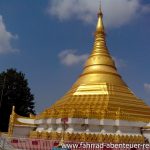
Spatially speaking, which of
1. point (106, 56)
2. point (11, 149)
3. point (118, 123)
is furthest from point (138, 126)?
point (11, 149)

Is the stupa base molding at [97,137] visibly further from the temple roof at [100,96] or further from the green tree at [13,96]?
the green tree at [13,96]

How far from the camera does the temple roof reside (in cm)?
2812

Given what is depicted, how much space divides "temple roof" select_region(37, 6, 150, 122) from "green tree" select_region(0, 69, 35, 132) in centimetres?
812

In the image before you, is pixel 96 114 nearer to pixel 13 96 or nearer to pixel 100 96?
pixel 100 96

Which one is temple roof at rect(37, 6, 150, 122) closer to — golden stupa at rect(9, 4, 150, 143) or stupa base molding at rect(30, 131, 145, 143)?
golden stupa at rect(9, 4, 150, 143)

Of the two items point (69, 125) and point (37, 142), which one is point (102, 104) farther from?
point (37, 142)

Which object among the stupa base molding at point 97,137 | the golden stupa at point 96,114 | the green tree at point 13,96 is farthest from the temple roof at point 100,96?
the green tree at point 13,96

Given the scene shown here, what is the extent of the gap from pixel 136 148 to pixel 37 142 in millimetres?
6382

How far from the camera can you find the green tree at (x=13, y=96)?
38.6m

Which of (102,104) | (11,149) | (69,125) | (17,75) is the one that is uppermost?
(17,75)

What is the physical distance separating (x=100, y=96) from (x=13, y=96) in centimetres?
1382

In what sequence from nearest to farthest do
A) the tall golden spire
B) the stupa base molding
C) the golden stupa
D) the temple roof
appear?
1. the stupa base molding
2. the golden stupa
3. the temple roof
4. the tall golden spire

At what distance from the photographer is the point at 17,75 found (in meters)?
42.2

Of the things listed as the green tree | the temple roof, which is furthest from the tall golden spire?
the green tree
